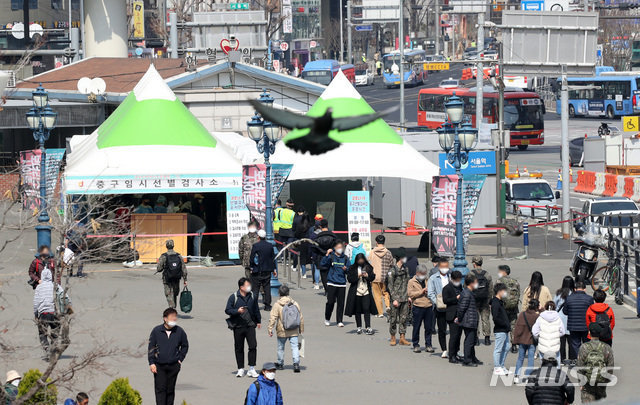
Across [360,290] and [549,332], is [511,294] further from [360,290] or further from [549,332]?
[360,290]

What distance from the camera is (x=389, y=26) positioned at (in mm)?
132375

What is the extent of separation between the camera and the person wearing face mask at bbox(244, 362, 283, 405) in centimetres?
1205

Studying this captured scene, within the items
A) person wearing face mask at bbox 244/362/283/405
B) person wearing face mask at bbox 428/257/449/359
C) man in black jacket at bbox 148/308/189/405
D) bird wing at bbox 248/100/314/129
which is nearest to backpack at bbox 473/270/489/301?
person wearing face mask at bbox 428/257/449/359

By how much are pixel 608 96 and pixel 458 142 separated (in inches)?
2010

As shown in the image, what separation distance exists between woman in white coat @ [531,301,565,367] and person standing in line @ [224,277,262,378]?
4.01 metres

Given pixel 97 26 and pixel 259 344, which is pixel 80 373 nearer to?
pixel 259 344

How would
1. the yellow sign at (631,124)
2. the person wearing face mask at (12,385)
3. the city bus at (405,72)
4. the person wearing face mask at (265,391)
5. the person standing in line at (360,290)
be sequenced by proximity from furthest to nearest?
the city bus at (405,72), the yellow sign at (631,124), the person standing in line at (360,290), the person wearing face mask at (12,385), the person wearing face mask at (265,391)

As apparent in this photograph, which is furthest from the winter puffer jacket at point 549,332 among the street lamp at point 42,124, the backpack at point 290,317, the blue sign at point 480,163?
the blue sign at point 480,163

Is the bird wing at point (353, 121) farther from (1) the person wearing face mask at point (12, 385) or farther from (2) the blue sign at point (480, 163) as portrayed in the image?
(2) the blue sign at point (480, 163)

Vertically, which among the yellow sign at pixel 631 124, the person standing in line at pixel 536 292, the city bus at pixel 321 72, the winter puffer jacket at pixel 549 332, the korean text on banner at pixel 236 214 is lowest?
the winter puffer jacket at pixel 549 332

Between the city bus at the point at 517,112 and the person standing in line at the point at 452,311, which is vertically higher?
the city bus at the point at 517,112

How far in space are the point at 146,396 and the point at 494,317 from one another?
16.4 ft

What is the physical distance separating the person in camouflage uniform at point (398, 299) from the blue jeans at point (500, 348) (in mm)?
2326

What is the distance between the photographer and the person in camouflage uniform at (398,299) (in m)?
17.7
